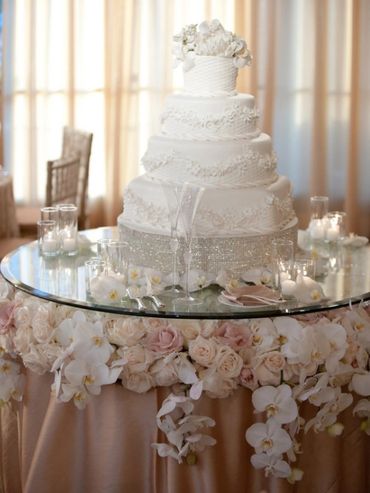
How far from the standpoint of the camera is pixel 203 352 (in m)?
2.48

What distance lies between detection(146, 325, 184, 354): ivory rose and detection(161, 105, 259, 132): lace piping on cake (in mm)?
757

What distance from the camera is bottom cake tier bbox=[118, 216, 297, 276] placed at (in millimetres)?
2836

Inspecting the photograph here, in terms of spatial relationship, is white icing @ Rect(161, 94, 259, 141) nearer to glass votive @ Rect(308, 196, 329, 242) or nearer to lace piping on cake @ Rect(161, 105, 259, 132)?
lace piping on cake @ Rect(161, 105, 259, 132)

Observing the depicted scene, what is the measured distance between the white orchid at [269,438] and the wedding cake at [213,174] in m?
0.55

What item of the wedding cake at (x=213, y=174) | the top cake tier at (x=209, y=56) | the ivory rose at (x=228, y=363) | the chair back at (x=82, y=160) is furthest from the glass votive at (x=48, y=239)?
the chair back at (x=82, y=160)

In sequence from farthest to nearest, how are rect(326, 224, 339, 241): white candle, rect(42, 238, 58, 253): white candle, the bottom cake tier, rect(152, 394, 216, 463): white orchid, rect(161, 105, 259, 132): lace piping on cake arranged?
rect(326, 224, 339, 241): white candle < rect(42, 238, 58, 253): white candle < rect(161, 105, 259, 132): lace piping on cake < the bottom cake tier < rect(152, 394, 216, 463): white orchid

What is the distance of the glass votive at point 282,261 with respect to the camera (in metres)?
2.73

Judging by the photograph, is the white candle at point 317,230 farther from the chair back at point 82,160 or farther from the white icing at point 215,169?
the chair back at point 82,160

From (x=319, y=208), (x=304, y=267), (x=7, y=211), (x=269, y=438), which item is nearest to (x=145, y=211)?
(x=304, y=267)

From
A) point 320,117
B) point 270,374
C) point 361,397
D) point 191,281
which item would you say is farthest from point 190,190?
point 320,117

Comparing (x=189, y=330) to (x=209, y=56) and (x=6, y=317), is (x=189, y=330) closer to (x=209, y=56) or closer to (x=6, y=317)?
(x=6, y=317)

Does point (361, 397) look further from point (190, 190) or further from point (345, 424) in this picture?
point (190, 190)

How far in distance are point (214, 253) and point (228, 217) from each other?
123 millimetres

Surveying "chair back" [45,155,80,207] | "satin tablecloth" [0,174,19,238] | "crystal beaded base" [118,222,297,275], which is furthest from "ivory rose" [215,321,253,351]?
"satin tablecloth" [0,174,19,238]
